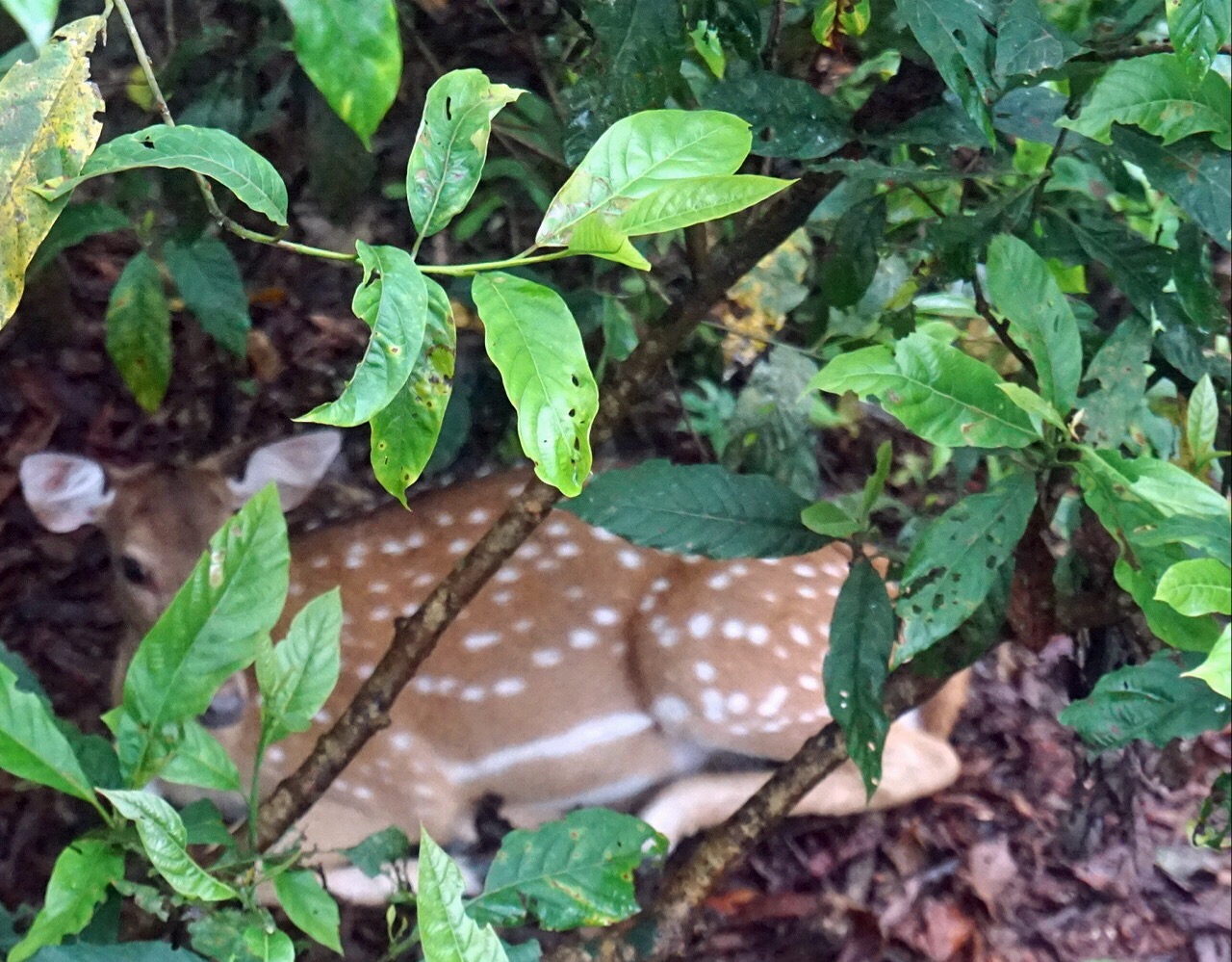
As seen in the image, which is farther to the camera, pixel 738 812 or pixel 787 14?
pixel 738 812

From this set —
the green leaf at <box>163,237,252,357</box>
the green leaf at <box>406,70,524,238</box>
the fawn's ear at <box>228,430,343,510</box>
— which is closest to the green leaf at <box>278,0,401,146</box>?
the green leaf at <box>406,70,524,238</box>

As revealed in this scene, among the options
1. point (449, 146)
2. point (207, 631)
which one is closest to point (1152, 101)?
point (449, 146)

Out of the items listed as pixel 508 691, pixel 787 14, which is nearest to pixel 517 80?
pixel 787 14

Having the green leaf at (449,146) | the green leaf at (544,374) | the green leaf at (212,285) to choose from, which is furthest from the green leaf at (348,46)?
the green leaf at (212,285)

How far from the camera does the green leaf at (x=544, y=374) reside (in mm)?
718

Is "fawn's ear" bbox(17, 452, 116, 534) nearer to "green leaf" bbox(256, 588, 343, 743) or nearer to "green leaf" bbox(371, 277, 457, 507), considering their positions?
"green leaf" bbox(256, 588, 343, 743)

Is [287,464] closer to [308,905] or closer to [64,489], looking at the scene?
[64,489]

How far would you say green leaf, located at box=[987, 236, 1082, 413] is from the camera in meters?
1.15

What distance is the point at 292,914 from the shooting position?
1.18 m

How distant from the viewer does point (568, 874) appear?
133cm

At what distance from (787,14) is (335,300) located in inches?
79.0

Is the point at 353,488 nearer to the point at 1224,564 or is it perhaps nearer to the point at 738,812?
the point at 738,812

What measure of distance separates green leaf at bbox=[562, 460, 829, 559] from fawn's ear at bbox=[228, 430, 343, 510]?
118cm

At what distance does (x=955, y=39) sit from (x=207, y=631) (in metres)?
1.00
